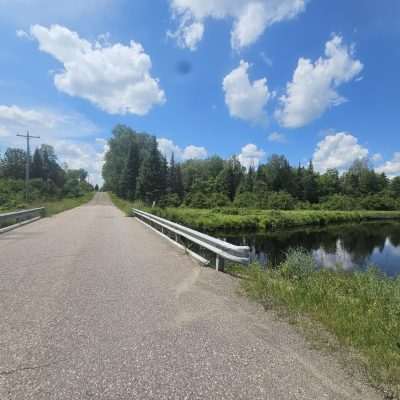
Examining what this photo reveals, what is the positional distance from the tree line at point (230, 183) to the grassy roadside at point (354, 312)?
1153 inches

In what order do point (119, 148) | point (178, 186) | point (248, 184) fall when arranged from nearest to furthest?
point (119, 148) < point (178, 186) < point (248, 184)

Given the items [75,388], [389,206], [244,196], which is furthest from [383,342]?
A: [389,206]

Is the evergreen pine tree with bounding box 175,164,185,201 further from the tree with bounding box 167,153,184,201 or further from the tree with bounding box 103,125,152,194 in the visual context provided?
the tree with bounding box 103,125,152,194

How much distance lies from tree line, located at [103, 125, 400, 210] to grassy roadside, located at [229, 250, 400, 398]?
29292mm

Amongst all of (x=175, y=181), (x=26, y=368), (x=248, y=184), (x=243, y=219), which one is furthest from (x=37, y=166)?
(x=26, y=368)

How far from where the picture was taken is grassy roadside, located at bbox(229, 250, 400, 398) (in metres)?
2.49

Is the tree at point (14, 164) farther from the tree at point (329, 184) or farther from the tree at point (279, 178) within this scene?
the tree at point (329, 184)

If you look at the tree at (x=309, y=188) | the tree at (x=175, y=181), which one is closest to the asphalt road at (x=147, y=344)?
the tree at (x=175, y=181)

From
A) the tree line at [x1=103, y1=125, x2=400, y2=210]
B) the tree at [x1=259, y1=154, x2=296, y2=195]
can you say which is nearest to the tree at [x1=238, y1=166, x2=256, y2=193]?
the tree line at [x1=103, y1=125, x2=400, y2=210]

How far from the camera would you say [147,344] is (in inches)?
108

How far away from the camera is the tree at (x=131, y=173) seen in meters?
49.0

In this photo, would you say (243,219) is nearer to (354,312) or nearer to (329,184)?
(354,312)

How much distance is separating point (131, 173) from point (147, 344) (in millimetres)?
48763

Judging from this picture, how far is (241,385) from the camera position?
2.18 meters
